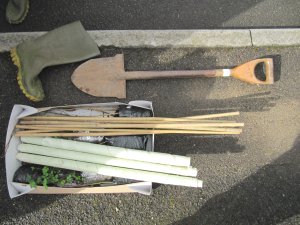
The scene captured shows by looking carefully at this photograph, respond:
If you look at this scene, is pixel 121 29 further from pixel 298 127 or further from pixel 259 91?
pixel 298 127

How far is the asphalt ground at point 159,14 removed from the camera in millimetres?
3590

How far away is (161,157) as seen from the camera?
311 cm

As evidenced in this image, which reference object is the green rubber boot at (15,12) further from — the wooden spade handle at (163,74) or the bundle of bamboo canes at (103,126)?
the wooden spade handle at (163,74)

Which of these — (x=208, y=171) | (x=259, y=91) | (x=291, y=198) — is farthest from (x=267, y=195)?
(x=259, y=91)

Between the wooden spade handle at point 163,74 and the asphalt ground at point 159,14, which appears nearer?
the wooden spade handle at point 163,74

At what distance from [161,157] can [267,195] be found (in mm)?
1414

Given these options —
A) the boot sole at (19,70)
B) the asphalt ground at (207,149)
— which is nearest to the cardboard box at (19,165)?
the boot sole at (19,70)

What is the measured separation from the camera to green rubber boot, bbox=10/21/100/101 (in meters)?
3.32

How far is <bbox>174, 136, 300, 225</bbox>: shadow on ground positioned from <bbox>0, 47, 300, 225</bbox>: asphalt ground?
11 millimetres

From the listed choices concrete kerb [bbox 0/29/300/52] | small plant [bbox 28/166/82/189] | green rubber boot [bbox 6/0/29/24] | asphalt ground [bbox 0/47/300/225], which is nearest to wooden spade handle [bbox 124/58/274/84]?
asphalt ground [bbox 0/47/300/225]

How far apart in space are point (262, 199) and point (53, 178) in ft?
7.44

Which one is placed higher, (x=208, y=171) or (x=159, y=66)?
(x=159, y=66)

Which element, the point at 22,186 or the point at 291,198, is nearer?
the point at 22,186

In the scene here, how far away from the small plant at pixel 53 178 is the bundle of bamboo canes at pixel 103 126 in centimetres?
36
